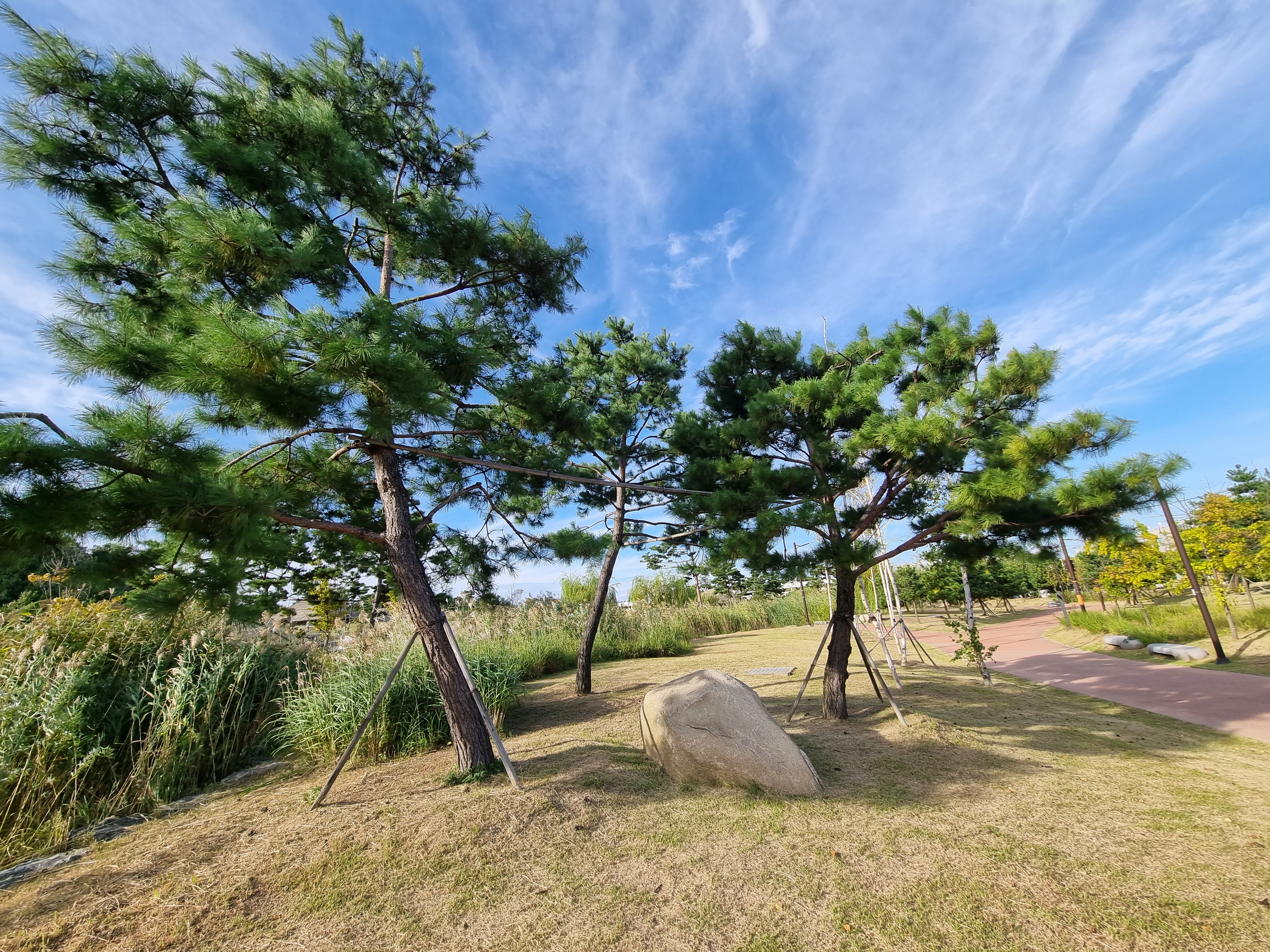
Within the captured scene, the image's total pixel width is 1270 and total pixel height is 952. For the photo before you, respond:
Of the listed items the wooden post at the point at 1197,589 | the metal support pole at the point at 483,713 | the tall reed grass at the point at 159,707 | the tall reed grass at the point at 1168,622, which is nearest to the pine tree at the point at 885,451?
the metal support pole at the point at 483,713

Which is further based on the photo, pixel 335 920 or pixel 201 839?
pixel 201 839

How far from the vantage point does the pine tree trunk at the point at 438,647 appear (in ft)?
11.5

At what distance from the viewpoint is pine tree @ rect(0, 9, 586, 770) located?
233 centimetres

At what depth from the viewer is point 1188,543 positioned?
9.72 meters

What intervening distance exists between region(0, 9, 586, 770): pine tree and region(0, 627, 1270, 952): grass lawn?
93 cm

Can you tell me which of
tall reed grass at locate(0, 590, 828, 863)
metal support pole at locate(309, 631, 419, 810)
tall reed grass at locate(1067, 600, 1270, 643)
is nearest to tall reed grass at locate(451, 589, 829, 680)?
tall reed grass at locate(0, 590, 828, 863)

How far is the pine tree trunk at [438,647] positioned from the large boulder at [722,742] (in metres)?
1.22

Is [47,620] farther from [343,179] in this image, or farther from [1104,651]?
[1104,651]

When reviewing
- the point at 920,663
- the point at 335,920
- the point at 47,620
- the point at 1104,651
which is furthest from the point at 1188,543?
the point at 47,620

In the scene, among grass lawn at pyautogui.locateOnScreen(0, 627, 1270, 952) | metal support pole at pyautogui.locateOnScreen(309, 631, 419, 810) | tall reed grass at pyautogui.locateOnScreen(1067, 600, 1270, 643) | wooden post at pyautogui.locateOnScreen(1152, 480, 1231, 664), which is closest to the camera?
grass lawn at pyautogui.locateOnScreen(0, 627, 1270, 952)

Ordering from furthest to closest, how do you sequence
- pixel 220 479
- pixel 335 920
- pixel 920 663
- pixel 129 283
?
pixel 920 663 → pixel 129 283 → pixel 220 479 → pixel 335 920

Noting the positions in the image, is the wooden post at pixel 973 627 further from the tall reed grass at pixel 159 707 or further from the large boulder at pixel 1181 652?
the tall reed grass at pixel 159 707

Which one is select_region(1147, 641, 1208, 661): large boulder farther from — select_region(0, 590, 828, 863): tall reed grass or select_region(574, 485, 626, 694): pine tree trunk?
select_region(0, 590, 828, 863): tall reed grass

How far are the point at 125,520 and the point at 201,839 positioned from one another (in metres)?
1.88
